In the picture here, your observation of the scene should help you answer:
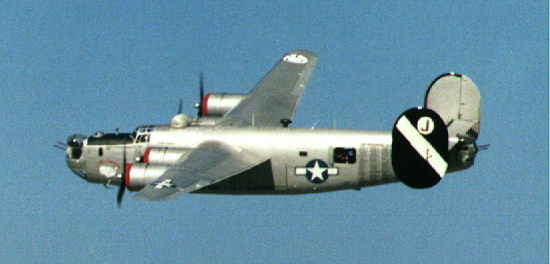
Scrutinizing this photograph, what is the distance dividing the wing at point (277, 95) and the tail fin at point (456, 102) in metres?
5.54

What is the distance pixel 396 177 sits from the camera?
42.1m

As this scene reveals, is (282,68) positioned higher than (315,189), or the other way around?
(282,68)

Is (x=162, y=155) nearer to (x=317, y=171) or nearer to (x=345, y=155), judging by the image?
(x=317, y=171)

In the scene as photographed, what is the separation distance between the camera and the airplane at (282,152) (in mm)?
39688

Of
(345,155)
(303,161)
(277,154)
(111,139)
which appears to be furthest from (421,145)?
(111,139)

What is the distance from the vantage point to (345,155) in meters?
42.0

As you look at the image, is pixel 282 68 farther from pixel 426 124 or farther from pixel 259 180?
pixel 426 124

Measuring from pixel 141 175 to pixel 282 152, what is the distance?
5016 millimetres

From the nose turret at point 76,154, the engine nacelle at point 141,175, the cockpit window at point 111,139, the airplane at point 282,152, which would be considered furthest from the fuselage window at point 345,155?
the nose turret at point 76,154

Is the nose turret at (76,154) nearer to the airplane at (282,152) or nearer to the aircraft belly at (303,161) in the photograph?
the airplane at (282,152)

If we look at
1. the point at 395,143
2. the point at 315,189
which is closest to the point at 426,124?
the point at 395,143

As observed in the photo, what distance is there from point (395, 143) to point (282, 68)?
405 inches

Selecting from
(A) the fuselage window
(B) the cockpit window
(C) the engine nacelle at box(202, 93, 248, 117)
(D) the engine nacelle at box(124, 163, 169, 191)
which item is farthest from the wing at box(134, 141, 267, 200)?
(C) the engine nacelle at box(202, 93, 248, 117)

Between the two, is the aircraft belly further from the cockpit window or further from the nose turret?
the nose turret
